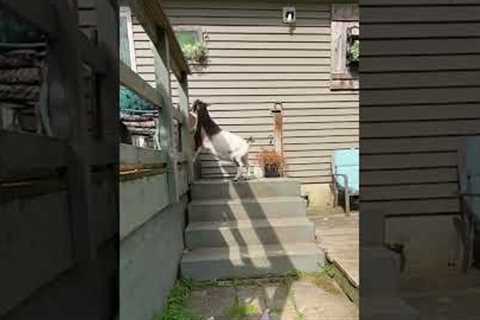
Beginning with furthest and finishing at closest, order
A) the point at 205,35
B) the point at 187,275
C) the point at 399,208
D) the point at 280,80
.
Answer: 1. the point at 187,275
2. the point at 280,80
3. the point at 205,35
4. the point at 399,208

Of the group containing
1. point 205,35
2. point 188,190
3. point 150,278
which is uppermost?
point 205,35

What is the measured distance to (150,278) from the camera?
1.04 metres

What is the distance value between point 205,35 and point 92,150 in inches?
21.6

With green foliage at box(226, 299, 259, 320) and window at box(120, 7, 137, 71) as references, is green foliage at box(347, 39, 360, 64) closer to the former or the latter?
window at box(120, 7, 137, 71)

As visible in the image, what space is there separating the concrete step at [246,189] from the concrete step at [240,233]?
0.13 metres

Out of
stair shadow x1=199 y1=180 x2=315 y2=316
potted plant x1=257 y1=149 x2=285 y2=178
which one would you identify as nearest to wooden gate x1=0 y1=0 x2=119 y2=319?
potted plant x1=257 y1=149 x2=285 y2=178

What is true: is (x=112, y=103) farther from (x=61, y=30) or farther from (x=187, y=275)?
(x=187, y=275)

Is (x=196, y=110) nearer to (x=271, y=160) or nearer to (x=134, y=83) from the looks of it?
(x=271, y=160)

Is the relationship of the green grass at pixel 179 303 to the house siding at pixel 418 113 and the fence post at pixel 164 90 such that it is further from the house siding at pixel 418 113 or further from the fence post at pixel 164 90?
the house siding at pixel 418 113

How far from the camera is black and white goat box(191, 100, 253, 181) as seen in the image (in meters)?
1.04

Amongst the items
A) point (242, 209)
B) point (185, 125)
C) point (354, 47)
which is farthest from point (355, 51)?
point (242, 209)

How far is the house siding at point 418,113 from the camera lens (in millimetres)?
500

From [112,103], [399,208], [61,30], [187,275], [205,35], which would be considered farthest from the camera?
[187,275]

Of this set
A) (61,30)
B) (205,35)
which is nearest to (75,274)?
(61,30)
